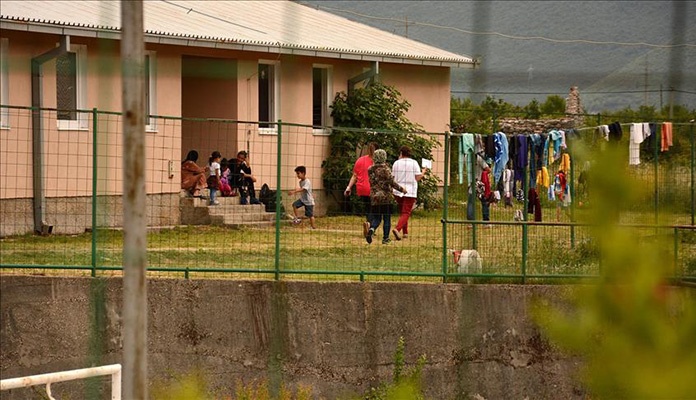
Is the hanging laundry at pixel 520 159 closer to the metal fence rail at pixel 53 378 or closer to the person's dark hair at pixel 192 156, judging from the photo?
the person's dark hair at pixel 192 156

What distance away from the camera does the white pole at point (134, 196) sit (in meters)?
1.57

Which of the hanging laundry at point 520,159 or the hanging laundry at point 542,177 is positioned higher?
the hanging laundry at point 520,159

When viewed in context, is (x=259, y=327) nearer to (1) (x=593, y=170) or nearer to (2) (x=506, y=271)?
(2) (x=506, y=271)

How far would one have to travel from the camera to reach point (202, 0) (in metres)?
17.2

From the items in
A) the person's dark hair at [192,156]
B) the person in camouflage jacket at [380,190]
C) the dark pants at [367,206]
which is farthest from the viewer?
the person's dark hair at [192,156]

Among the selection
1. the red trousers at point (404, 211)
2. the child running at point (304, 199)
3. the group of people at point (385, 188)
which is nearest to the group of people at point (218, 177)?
the child running at point (304, 199)

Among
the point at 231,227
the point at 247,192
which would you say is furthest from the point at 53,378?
the point at 247,192

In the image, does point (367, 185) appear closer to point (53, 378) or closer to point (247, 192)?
point (247, 192)

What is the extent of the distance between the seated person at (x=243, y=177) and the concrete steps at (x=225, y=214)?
10 cm

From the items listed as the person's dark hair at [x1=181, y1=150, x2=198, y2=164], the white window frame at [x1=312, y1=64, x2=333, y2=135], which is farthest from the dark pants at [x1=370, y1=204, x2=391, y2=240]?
the white window frame at [x1=312, y1=64, x2=333, y2=135]

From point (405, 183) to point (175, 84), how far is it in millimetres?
2865

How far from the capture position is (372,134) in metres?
13.2

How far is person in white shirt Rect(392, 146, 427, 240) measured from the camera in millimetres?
11003

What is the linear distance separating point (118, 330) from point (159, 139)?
10.0 feet
